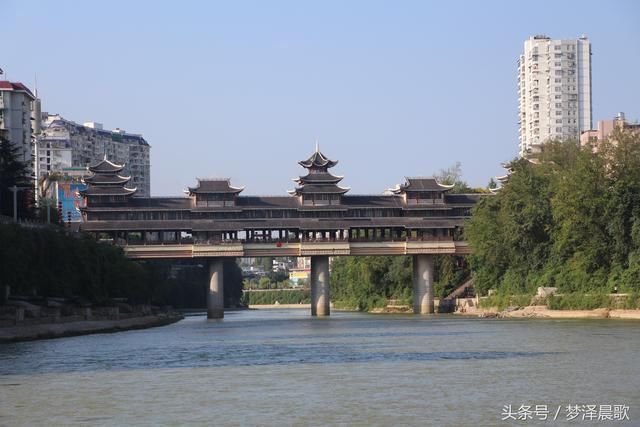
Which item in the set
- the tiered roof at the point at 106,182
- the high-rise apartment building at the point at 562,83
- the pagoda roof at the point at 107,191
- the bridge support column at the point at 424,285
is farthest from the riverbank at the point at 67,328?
the high-rise apartment building at the point at 562,83

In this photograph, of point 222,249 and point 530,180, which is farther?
point 222,249

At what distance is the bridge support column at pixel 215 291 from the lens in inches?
3593

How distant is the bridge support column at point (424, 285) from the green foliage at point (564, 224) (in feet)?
13.0

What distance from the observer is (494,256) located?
8425 cm

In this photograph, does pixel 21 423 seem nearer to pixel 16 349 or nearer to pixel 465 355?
pixel 465 355

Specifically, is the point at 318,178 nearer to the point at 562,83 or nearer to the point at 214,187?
the point at 214,187

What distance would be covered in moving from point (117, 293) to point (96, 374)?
48.4m

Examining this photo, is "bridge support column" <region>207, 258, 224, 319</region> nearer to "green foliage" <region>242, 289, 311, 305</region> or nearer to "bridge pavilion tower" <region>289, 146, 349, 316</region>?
"bridge pavilion tower" <region>289, 146, 349, 316</region>

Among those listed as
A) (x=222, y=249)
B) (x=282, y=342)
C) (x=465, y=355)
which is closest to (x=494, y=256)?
(x=222, y=249)

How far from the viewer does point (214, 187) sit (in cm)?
9250

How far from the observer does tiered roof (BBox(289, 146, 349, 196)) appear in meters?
93.9

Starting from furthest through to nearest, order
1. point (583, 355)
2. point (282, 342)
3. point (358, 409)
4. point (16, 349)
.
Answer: point (282, 342)
point (16, 349)
point (583, 355)
point (358, 409)

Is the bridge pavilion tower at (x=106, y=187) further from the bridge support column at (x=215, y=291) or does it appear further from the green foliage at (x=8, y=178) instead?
the bridge support column at (x=215, y=291)

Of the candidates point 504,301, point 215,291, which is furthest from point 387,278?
point 504,301
